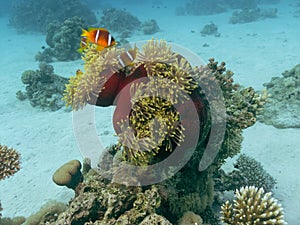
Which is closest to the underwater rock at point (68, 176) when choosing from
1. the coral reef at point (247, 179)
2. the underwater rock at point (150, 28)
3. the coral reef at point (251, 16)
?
the coral reef at point (247, 179)

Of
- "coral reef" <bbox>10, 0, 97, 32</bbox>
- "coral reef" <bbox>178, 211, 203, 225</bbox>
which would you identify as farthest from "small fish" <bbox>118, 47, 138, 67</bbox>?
"coral reef" <bbox>10, 0, 97, 32</bbox>

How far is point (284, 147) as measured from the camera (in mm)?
6141

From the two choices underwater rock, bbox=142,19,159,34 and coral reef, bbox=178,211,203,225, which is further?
underwater rock, bbox=142,19,159,34

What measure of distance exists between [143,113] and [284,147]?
14.9ft

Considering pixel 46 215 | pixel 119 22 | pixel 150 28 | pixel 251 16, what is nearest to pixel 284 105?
pixel 46 215

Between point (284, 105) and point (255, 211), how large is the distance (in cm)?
515

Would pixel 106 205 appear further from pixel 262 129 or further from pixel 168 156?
pixel 262 129

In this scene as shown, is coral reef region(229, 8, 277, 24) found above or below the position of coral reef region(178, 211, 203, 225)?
above

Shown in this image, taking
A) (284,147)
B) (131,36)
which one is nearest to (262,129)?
(284,147)

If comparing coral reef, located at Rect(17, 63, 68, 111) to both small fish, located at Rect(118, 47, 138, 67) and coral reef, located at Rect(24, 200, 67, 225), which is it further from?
small fish, located at Rect(118, 47, 138, 67)

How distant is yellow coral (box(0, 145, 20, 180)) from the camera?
468 cm

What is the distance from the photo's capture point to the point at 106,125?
802 centimetres

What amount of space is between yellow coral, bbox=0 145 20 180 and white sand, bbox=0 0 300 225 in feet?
3.36

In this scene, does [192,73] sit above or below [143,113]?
above
